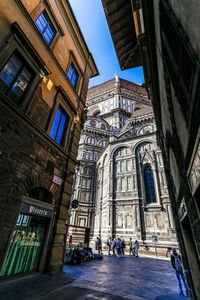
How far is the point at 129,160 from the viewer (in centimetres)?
2122

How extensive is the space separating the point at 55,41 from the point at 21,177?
720 centimetres

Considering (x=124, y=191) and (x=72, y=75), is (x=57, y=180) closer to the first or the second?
(x=72, y=75)

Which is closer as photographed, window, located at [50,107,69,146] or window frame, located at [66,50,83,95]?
window, located at [50,107,69,146]

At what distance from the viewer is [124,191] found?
19469 mm

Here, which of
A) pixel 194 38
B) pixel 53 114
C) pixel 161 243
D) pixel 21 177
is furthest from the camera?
pixel 161 243

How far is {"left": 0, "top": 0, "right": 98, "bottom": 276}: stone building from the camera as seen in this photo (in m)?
4.68

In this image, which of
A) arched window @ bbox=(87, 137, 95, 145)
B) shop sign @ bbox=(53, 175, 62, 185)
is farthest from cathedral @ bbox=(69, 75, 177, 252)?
shop sign @ bbox=(53, 175, 62, 185)

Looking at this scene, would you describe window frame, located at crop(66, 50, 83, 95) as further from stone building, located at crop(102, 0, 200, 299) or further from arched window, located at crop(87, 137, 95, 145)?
arched window, located at crop(87, 137, 95, 145)

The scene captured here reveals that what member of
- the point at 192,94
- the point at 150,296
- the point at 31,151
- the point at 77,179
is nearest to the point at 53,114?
the point at 31,151

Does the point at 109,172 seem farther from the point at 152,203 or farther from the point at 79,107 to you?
the point at 79,107

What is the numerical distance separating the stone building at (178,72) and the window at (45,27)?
3088 millimetres

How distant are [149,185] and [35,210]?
16096mm

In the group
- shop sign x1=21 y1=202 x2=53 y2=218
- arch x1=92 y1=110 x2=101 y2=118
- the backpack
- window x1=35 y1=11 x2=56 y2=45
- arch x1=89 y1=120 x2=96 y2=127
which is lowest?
the backpack

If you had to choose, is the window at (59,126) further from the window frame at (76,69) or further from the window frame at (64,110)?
the window frame at (76,69)
